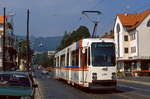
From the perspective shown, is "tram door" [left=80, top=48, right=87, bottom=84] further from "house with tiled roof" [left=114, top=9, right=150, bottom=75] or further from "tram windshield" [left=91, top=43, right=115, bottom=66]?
"house with tiled roof" [left=114, top=9, right=150, bottom=75]

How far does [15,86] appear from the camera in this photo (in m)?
12.7

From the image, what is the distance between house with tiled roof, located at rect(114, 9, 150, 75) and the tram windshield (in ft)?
161

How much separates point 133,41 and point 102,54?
58.9m

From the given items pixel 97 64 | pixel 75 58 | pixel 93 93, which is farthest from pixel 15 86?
pixel 75 58

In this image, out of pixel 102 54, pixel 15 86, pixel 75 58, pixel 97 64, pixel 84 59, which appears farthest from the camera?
pixel 75 58

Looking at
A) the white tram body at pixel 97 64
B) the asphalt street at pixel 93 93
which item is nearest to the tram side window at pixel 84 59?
the white tram body at pixel 97 64

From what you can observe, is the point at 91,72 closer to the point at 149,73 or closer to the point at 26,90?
the point at 26,90

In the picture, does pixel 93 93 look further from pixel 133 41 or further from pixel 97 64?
pixel 133 41

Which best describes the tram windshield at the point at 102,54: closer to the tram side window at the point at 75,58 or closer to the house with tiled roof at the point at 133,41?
the tram side window at the point at 75,58

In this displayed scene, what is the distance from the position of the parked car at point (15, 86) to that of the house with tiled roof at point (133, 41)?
2377 inches

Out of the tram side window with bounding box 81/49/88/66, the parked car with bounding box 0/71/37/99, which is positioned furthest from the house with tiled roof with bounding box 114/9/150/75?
the parked car with bounding box 0/71/37/99

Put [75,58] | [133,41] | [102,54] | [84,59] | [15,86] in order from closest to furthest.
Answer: [15,86] < [102,54] < [84,59] < [75,58] < [133,41]

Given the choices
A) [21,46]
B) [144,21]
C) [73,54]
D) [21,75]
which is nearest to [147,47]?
[144,21]

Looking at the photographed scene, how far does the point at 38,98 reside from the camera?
19828 millimetres
